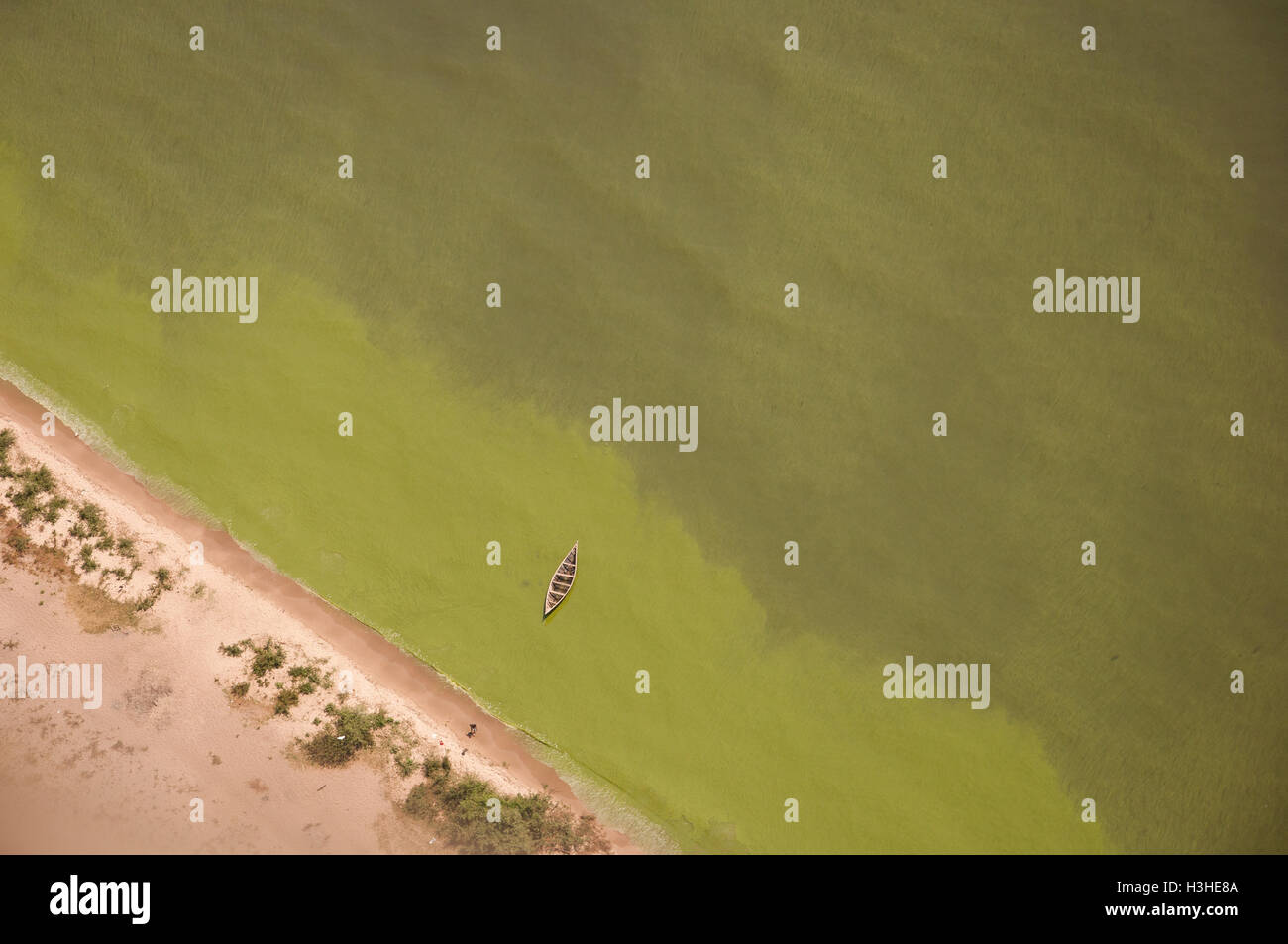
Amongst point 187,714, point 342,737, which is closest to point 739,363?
point 342,737

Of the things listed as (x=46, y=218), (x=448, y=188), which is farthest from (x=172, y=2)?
(x=448, y=188)

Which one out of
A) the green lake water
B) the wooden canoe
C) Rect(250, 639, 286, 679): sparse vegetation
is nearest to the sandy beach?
Rect(250, 639, 286, 679): sparse vegetation

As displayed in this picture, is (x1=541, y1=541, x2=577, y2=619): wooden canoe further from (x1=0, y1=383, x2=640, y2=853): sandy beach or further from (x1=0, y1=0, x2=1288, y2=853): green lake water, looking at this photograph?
(x1=0, y1=383, x2=640, y2=853): sandy beach

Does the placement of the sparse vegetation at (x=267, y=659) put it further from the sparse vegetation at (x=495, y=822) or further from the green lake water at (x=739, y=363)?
the sparse vegetation at (x=495, y=822)

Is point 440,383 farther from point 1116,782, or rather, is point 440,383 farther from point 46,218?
point 1116,782

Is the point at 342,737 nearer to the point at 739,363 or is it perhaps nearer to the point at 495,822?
the point at 495,822

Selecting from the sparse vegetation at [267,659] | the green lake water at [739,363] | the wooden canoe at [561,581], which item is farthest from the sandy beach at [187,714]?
the wooden canoe at [561,581]

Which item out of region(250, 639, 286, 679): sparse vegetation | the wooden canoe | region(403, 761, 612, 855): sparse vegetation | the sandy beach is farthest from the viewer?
the wooden canoe
